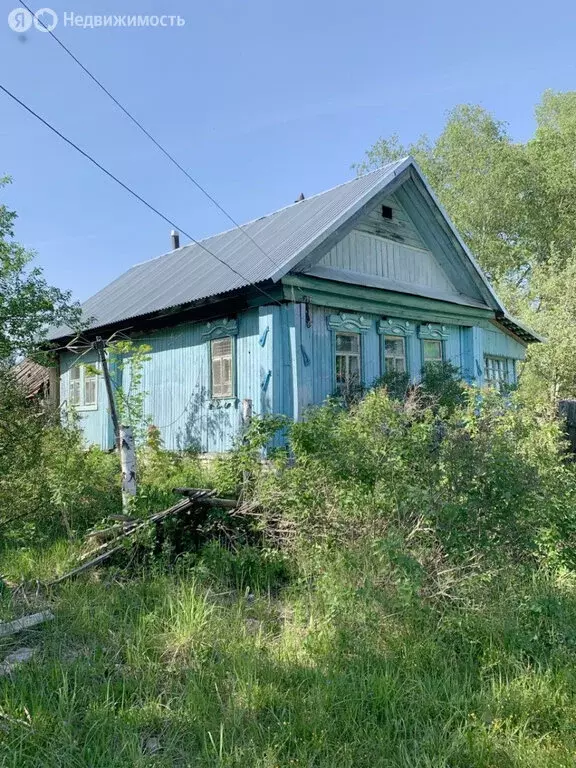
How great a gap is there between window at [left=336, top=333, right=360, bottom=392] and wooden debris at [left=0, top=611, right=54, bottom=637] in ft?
21.6

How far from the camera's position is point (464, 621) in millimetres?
3697

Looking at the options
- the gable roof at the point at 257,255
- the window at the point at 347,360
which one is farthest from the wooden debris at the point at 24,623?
the window at the point at 347,360

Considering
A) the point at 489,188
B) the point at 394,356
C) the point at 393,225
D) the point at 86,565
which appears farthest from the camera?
the point at 489,188

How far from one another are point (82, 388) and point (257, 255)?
21.7 feet

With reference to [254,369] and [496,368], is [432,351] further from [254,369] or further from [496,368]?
[254,369]

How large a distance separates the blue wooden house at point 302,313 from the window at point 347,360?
24 millimetres

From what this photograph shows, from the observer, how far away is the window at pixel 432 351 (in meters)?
12.0

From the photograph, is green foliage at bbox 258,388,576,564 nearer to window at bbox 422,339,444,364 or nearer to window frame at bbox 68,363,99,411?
window at bbox 422,339,444,364

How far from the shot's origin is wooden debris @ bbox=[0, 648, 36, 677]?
3.34 meters

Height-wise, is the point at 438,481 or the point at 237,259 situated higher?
the point at 237,259

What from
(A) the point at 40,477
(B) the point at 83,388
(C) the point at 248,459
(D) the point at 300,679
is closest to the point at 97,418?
(B) the point at 83,388

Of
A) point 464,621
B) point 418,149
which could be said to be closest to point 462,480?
point 464,621

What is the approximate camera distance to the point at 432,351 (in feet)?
40.1

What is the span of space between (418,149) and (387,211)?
18.8 metres
